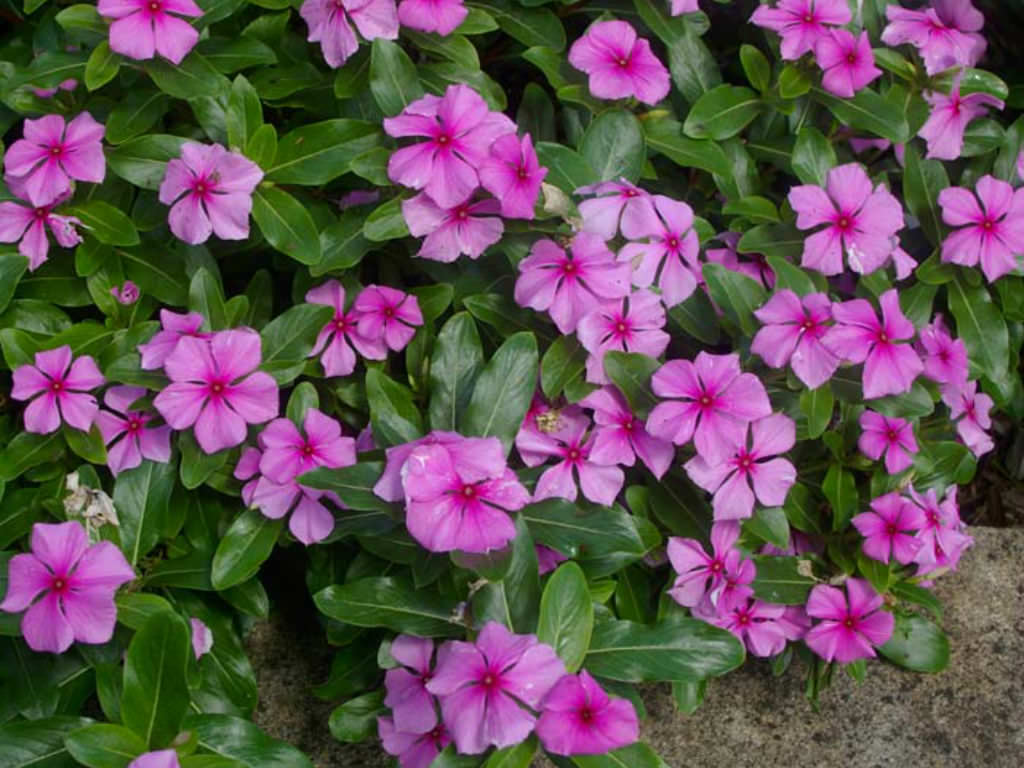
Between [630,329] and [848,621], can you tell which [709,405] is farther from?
[848,621]

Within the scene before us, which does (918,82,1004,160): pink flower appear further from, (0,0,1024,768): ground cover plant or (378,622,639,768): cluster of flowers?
(378,622,639,768): cluster of flowers

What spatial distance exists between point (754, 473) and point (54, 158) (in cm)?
123

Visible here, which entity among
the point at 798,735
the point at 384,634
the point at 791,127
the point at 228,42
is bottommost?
the point at 798,735

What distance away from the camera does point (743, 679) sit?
251 cm

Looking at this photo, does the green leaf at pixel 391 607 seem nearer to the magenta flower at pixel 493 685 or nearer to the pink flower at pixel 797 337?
the magenta flower at pixel 493 685

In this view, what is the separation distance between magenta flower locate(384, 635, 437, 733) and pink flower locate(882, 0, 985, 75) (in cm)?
140

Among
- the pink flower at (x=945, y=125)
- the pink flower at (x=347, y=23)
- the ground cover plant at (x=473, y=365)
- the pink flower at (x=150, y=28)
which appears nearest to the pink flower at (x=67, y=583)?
the ground cover plant at (x=473, y=365)

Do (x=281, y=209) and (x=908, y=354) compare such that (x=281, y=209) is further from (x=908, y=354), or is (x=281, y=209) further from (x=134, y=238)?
(x=908, y=354)

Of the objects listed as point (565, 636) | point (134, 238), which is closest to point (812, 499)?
point (565, 636)

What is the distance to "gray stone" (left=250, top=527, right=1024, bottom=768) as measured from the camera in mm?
2430

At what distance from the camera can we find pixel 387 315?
2209mm

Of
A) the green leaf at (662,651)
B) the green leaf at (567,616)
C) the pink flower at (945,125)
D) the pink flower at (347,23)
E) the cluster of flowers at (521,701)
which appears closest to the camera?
the cluster of flowers at (521,701)

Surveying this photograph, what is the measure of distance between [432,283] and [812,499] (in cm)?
80

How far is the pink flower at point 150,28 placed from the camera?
6.91ft
